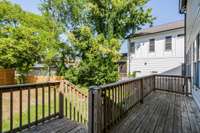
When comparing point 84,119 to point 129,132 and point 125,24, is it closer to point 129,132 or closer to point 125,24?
point 129,132

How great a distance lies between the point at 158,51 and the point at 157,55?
38 centimetres

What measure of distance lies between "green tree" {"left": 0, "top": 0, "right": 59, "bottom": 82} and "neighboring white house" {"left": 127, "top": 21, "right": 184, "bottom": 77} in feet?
26.8

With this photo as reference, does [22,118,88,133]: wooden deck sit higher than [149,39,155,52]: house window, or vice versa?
[149,39,155,52]: house window

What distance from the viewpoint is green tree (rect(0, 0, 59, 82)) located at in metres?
17.5

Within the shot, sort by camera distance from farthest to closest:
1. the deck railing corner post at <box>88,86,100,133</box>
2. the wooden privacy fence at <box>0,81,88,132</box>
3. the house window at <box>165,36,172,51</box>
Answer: the house window at <box>165,36,172,51</box>
the wooden privacy fence at <box>0,81,88,132</box>
the deck railing corner post at <box>88,86,100,133</box>

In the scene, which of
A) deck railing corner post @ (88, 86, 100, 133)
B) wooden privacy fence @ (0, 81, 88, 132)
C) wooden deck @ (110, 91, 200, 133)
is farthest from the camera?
wooden deck @ (110, 91, 200, 133)

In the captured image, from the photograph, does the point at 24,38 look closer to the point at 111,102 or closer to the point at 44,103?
the point at 44,103

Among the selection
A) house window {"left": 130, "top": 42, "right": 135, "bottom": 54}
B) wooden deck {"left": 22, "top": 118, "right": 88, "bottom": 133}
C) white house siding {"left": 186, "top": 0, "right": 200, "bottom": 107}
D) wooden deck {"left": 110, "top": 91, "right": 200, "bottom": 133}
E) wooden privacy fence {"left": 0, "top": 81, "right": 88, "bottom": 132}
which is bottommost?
wooden deck {"left": 22, "top": 118, "right": 88, "bottom": 133}

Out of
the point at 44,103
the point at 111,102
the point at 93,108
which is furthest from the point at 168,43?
the point at 93,108

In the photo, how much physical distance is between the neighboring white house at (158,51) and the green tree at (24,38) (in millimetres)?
8182

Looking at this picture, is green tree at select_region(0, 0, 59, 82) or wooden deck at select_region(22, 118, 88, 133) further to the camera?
green tree at select_region(0, 0, 59, 82)

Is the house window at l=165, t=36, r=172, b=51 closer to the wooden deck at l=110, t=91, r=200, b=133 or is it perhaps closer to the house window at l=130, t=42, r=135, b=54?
the house window at l=130, t=42, r=135, b=54

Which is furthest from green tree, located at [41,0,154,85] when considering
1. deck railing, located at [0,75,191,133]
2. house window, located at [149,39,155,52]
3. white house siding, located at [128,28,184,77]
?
deck railing, located at [0,75,191,133]

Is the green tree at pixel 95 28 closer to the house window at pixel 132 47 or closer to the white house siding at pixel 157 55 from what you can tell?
the house window at pixel 132 47
